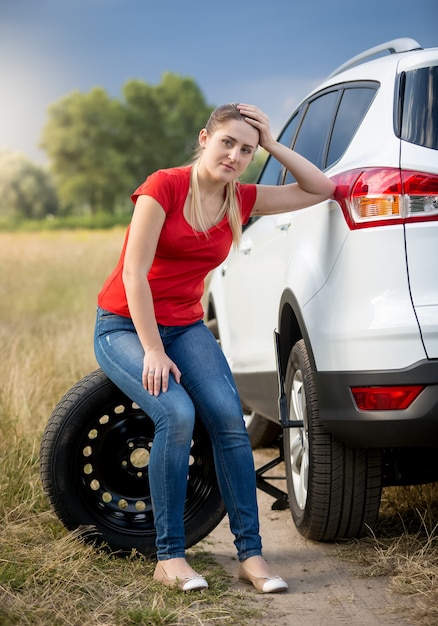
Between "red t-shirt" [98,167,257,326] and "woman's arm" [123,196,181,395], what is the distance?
70mm

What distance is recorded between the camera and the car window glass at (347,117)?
4.02 m

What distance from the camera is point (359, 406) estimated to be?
3.59 metres

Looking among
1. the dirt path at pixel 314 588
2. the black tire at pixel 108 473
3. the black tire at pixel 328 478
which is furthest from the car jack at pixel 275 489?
the black tire at pixel 108 473

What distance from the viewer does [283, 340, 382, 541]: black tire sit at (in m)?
3.92

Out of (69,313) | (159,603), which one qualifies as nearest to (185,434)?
(159,603)

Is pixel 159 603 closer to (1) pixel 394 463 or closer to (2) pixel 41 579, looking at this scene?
(2) pixel 41 579

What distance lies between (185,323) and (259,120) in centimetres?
84

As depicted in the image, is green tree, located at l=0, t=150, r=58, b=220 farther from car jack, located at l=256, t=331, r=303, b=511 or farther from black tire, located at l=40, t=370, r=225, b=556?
black tire, located at l=40, t=370, r=225, b=556

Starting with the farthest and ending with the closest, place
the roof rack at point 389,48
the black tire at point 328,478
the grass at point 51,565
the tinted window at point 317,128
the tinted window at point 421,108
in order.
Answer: the tinted window at point 317,128 < the roof rack at point 389,48 < the black tire at point 328,478 < the tinted window at point 421,108 < the grass at point 51,565

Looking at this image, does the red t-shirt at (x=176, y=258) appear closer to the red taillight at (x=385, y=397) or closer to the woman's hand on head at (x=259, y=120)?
the woman's hand on head at (x=259, y=120)

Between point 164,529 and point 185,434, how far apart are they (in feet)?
1.23

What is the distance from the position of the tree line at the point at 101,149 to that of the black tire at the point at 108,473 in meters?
60.0

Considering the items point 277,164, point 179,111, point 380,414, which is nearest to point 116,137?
point 179,111

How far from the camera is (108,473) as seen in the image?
4.11 meters
